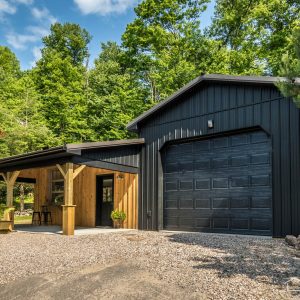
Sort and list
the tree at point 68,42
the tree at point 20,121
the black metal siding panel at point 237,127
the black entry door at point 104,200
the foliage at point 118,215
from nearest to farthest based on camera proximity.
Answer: the black metal siding panel at point 237,127
the foliage at point 118,215
the black entry door at point 104,200
the tree at point 20,121
the tree at point 68,42

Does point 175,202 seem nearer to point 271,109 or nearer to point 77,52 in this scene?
point 271,109

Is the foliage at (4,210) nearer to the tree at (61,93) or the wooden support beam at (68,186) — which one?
the wooden support beam at (68,186)

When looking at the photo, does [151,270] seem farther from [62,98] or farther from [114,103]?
[62,98]

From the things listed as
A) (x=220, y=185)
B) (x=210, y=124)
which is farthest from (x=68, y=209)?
(x=210, y=124)

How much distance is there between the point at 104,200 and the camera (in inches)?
538

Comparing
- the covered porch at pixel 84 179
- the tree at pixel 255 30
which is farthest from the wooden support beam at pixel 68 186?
the tree at pixel 255 30

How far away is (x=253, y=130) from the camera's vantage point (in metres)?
9.72

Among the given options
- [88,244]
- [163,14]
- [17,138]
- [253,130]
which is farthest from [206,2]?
[88,244]

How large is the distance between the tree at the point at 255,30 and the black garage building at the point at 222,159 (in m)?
13.0

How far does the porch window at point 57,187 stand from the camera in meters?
14.8

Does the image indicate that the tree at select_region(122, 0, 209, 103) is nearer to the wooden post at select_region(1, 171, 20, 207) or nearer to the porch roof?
the porch roof

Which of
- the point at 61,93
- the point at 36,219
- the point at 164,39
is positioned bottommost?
the point at 36,219

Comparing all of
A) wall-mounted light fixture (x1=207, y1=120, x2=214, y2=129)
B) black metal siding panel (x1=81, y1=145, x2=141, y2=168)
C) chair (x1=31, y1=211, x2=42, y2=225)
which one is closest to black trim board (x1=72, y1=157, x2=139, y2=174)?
black metal siding panel (x1=81, y1=145, x2=141, y2=168)

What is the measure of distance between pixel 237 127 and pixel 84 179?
7.12 metres
